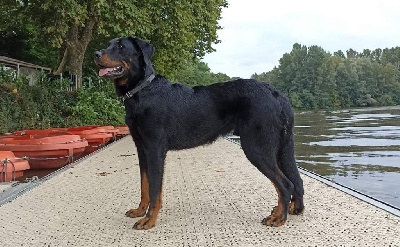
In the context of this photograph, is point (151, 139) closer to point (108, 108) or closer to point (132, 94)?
point (132, 94)

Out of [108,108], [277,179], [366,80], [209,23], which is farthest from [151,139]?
[366,80]

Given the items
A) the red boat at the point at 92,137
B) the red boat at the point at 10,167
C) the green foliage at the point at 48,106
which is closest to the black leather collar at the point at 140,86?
the red boat at the point at 10,167

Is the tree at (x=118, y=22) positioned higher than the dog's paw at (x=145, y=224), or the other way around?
the tree at (x=118, y=22)

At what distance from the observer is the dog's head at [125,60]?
4488 millimetres

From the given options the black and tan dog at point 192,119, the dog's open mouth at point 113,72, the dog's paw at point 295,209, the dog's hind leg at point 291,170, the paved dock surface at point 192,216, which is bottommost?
the paved dock surface at point 192,216

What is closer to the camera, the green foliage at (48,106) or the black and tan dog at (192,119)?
the black and tan dog at (192,119)

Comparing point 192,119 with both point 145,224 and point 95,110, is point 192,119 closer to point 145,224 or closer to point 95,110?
point 145,224

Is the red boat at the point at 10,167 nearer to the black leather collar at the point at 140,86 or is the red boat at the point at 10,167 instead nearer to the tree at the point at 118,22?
the black leather collar at the point at 140,86

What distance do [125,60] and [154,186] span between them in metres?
1.26

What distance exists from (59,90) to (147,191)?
18.1 metres

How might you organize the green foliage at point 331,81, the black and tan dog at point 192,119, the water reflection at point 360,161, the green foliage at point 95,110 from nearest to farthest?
the black and tan dog at point 192,119, the water reflection at point 360,161, the green foliage at point 95,110, the green foliage at point 331,81

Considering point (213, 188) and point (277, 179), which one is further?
point (213, 188)

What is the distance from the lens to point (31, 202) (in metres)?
5.65

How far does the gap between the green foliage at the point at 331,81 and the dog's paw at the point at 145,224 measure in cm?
9212
